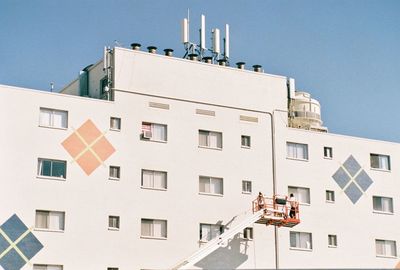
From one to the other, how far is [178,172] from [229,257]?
682 cm

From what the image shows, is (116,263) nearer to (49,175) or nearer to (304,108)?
(49,175)

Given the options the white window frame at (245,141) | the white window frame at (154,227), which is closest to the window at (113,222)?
the white window frame at (154,227)

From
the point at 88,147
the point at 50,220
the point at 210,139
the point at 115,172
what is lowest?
the point at 50,220

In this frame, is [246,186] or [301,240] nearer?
[246,186]

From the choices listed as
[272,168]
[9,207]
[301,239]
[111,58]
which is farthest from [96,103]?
[301,239]

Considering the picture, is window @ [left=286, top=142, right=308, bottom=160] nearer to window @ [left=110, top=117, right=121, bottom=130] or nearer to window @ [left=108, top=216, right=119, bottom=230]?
window @ [left=110, top=117, right=121, bottom=130]

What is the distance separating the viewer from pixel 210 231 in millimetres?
63312

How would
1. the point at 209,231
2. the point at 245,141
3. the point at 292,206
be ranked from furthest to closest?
the point at 245,141, the point at 292,206, the point at 209,231

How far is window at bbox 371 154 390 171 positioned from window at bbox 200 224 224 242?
15.2 metres

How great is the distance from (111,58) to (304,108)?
17.3 metres

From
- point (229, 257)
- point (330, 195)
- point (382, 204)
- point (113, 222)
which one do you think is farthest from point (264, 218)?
point (382, 204)

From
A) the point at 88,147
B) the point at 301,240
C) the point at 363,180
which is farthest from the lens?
the point at 363,180

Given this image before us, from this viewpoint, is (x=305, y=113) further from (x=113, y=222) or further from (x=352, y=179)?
(x=113, y=222)

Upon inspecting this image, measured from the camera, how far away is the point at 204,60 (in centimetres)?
6819
